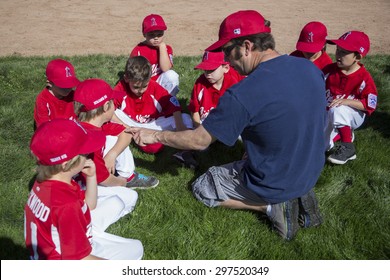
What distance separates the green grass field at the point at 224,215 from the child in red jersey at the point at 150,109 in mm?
344

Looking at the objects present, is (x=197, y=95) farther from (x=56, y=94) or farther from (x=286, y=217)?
(x=286, y=217)

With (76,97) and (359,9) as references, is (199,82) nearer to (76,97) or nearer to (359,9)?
(76,97)

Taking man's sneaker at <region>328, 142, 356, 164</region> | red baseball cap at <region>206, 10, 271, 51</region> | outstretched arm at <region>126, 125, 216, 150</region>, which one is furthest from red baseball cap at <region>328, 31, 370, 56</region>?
outstretched arm at <region>126, 125, 216, 150</region>

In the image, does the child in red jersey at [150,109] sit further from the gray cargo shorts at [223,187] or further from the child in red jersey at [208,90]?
the gray cargo shorts at [223,187]

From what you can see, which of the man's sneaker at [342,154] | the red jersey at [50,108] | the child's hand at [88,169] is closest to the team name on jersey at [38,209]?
the child's hand at [88,169]

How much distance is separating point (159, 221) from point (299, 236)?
131 centimetres

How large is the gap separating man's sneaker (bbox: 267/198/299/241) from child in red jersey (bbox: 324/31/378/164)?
4.31ft

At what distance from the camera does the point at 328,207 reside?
3.91 metres

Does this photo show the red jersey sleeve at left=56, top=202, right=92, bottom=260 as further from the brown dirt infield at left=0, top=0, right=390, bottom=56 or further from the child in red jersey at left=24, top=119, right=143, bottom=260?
the brown dirt infield at left=0, top=0, right=390, bottom=56

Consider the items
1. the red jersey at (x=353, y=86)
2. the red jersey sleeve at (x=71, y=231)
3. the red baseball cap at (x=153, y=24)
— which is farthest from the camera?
the red baseball cap at (x=153, y=24)

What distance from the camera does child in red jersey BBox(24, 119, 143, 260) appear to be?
235 centimetres

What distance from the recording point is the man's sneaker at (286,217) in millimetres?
3447

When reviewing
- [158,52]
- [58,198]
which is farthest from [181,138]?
[158,52]

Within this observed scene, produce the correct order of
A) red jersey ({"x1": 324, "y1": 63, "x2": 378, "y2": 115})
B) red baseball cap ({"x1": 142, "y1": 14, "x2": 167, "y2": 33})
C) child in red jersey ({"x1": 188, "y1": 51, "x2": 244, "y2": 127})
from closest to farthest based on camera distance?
red jersey ({"x1": 324, "y1": 63, "x2": 378, "y2": 115})
child in red jersey ({"x1": 188, "y1": 51, "x2": 244, "y2": 127})
red baseball cap ({"x1": 142, "y1": 14, "x2": 167, "y2": 33})
